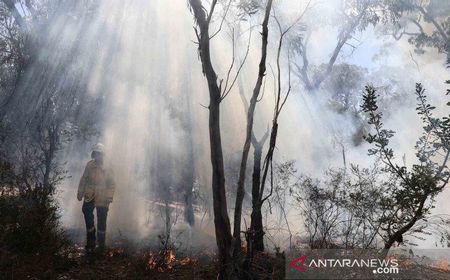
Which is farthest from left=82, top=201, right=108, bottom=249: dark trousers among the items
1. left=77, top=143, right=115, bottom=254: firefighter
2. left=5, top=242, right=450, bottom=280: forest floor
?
left=5, top=242, right=450, bottom=280: forest floor

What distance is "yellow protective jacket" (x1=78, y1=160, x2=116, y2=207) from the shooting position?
19.5ft

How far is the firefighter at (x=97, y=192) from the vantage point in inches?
232

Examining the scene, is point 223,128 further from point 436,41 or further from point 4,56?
point 436,41

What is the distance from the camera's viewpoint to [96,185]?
234 inches

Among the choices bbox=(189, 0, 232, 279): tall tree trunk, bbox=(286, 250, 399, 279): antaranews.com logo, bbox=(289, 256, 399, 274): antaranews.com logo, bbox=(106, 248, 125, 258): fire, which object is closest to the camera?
bbox=(189, 0, 232, 279): tall tree trunk

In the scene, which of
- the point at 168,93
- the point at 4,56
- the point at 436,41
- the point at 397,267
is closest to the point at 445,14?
the point at 436,41

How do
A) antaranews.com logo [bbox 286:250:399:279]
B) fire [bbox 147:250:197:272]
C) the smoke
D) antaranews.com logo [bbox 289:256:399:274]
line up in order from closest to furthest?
1. antaranews.com logo [bbox 286:250:399:279]
2. antaranews.com logo [bbox 289:256:399:274]
3. fire [bbox 147:250:197:272]
4. the smoke

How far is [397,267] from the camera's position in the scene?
489cm

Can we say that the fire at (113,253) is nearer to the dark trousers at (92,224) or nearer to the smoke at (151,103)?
the dark trousers at (92,224)

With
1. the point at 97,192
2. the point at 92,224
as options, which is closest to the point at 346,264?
the point at 92,224

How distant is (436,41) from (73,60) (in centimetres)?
1337

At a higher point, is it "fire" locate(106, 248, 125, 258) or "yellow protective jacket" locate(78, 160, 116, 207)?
"yellow protective jacket" locate(78, 160, 116, 207)

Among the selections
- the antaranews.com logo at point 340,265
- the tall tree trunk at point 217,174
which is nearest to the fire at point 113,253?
the tall tree trunk at point 217,174

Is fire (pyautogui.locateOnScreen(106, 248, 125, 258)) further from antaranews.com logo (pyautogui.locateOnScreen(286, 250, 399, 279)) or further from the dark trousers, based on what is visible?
antaranews.com logo (pyautogui.locateOnScreen(286, 250, 399, 279))
